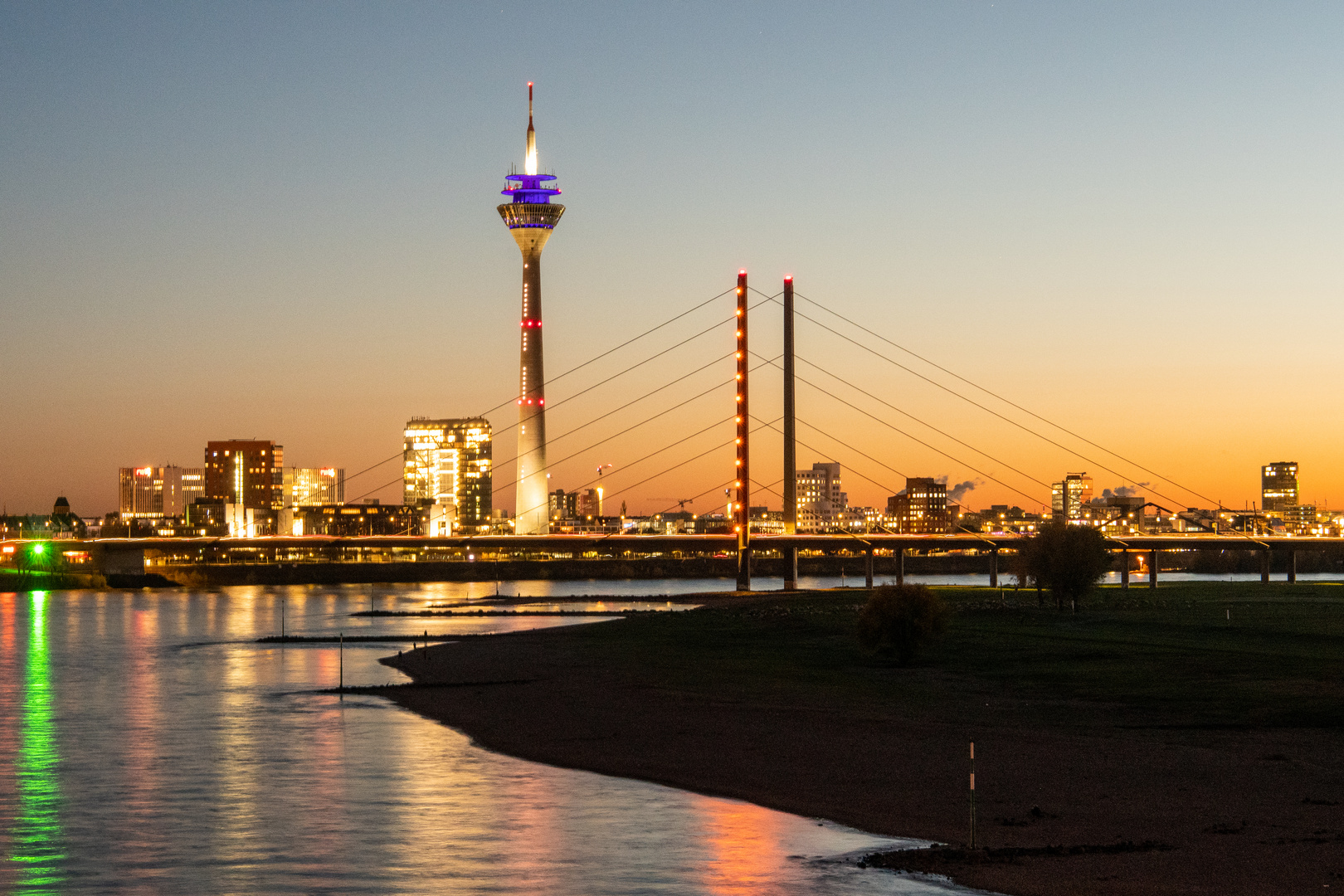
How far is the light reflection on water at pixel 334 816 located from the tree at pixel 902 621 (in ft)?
54.4

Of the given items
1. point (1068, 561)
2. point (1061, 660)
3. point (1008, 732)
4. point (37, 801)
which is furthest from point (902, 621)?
point (37, 801)

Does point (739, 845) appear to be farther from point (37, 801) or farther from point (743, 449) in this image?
point (743, 449)

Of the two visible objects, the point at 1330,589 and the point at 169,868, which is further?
the point at 1330,589

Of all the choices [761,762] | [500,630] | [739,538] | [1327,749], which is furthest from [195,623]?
[1327,749]

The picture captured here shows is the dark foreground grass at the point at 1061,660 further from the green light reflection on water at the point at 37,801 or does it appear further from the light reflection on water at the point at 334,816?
the green light reflection on water at the point at 37,801

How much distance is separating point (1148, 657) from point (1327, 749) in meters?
15.9

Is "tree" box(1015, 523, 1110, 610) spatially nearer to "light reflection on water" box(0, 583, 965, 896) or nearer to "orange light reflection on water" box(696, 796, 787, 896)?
"light reflection on water" box(0, 583, 965, 896)

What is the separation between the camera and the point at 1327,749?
26.2 m

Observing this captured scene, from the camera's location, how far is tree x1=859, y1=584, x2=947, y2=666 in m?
46.1

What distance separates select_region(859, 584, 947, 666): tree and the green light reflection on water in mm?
24535

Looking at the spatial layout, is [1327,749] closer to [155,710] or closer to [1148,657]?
[1148,657]

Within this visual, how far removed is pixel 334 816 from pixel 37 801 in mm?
5662

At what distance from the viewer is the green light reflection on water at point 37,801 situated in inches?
743

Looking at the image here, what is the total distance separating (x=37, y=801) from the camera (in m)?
24.5
